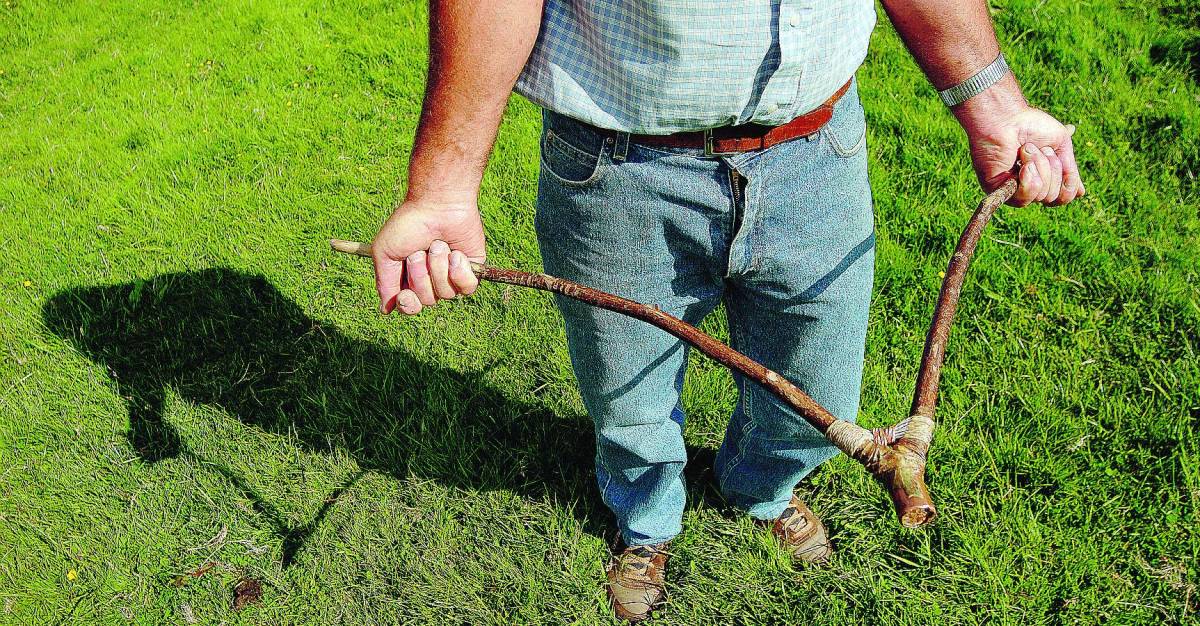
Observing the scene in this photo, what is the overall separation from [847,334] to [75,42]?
5.48 m

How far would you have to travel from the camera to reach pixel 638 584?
9.23 ft

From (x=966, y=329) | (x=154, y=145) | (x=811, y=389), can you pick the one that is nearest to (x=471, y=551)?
(x=811, y=389)

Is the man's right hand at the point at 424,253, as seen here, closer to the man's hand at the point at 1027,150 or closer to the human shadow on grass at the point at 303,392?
the man's hand at the point at 1027,150

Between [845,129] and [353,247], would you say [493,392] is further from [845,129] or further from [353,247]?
[845,129]

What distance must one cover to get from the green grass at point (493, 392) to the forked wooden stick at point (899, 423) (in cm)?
150

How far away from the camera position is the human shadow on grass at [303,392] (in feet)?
10.4

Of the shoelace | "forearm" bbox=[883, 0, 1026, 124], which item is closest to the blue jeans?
"forearm" bbox=[883, 0, 1026, 124]

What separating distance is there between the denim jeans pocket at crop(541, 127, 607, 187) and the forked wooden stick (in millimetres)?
291

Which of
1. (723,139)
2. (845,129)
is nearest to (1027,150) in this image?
(845,129)

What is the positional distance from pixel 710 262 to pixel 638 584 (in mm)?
1343

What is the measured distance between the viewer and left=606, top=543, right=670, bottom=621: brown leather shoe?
2801 mm

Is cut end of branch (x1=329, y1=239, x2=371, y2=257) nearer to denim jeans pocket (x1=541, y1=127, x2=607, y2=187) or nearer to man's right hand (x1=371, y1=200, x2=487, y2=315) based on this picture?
man's right hand (x1=371, y1=200, x2=487, y2=315)

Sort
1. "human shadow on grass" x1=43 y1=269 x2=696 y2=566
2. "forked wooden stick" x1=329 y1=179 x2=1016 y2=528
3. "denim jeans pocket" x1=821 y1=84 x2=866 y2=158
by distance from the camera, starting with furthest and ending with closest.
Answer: "human shadow on grass" x1=43 y1=269 x2=696 y2=566 < "denim jeans pocket" x1=821 y1=84 x2=866 y2=158 < "forked wooden stick" x1=329 y1=179 x2=1016 y2=528

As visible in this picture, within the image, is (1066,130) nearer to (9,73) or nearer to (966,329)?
(966,329)
